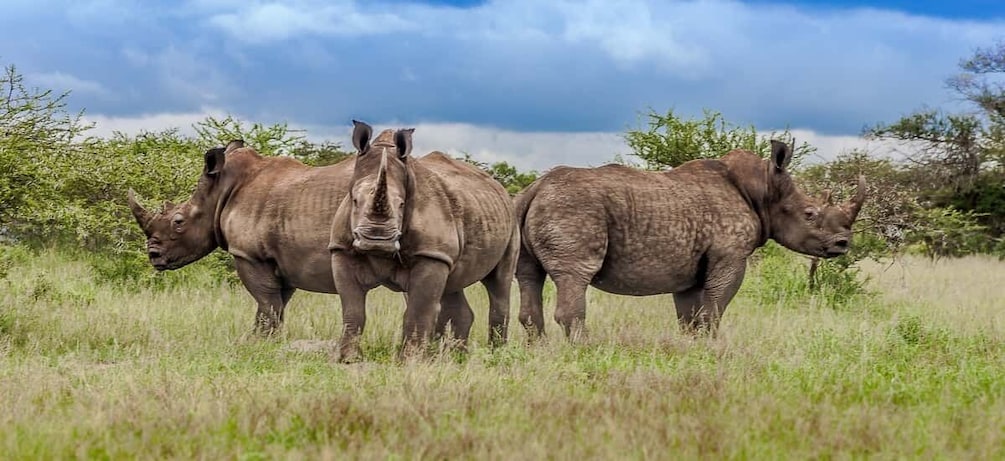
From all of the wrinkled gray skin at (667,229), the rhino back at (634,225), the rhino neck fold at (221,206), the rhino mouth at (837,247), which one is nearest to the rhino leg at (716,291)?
the wrinkled gray skin at (667,229)

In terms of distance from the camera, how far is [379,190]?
26.0 feet

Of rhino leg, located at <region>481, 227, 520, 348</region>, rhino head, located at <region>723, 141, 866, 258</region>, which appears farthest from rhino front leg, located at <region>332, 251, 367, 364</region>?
rhino head, located at <region>723, 141, 866, 258</region>

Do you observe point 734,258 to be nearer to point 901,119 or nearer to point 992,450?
point 992,450

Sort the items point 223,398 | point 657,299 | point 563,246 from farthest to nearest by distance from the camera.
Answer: point 657,299
point 563,246
point 223,398

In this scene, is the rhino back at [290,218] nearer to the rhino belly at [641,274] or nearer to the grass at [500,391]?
the grass at [500,391]

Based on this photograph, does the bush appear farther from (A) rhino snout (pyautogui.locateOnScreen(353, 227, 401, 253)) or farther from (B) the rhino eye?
(A) rhino snout (pyautogui.locateOnScreen(353, 227, 401, 253))

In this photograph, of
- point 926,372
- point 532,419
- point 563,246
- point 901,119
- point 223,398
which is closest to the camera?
point 532,419

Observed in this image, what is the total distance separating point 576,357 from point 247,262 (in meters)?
3.14

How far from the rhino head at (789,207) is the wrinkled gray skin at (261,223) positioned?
3944 mm

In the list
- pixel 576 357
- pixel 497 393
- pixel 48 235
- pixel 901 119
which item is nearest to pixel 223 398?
pixel 497 393

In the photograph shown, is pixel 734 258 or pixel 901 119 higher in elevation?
pixel 901 119

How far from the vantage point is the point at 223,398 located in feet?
22.5

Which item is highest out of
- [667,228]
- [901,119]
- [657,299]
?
[901,119]

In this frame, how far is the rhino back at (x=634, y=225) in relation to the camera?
10102 millimetres
